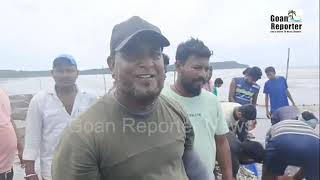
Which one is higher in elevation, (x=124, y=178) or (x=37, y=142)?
(x=124, y=178)

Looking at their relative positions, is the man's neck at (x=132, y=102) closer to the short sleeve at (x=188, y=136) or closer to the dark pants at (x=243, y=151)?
the short sleeve at (x=188, y=136)

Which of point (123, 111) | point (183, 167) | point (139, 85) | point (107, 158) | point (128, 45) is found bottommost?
point (183, 167)

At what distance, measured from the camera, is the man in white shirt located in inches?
113

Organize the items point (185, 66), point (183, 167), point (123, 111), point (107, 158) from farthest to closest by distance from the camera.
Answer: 1. point (185, 66)
2. point (183, 167)
3. point (123, 111)
4. point (107, 158)

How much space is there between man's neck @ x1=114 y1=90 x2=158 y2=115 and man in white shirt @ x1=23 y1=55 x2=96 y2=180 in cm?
143

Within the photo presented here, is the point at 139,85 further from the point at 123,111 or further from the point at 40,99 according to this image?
the point at 40,99

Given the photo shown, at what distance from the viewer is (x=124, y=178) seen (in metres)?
1.35

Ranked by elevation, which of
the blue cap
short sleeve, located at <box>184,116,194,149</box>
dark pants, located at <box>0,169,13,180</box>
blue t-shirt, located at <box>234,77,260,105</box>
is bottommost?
dark pants, located at <box>0,169,13,180</box>

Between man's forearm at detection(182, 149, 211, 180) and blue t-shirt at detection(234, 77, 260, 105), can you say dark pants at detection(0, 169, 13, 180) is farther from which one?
blue t-shirt at detection(234, 77, 260, 105)

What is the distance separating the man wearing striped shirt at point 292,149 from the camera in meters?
2.79

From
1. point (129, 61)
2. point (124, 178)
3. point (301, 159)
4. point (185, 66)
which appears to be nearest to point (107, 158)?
point (124, 178)

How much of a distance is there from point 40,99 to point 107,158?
1752 mm

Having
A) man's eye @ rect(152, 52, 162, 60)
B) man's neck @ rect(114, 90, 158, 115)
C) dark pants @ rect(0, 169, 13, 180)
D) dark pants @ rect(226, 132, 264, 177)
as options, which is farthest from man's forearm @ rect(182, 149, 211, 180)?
dark pants @ rect(0, 169, 13, 180)

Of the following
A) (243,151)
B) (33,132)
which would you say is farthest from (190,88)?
(33,132)
